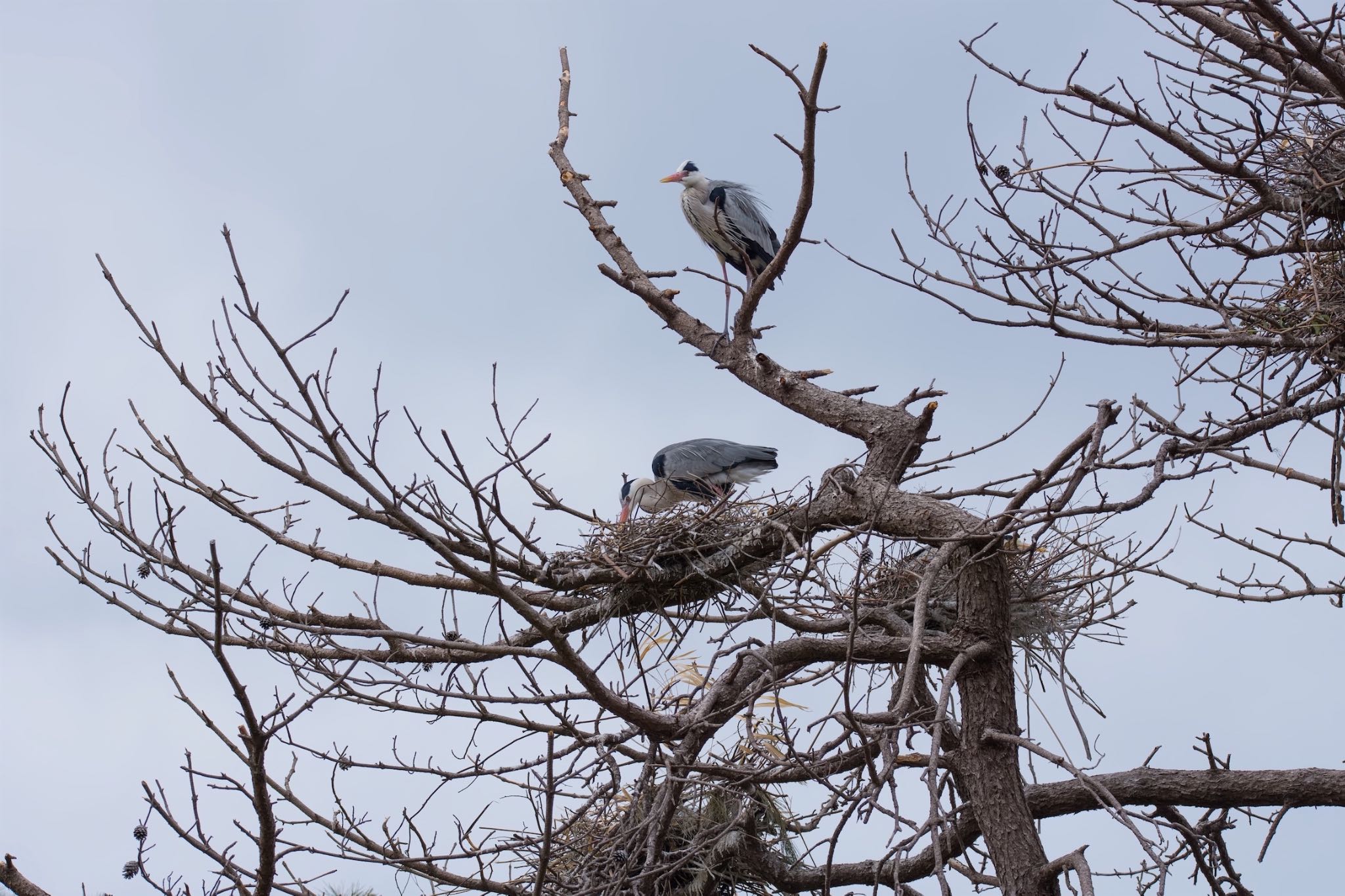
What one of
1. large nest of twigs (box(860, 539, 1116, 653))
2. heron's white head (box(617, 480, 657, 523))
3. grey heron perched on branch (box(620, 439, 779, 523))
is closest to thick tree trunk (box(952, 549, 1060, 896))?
large nest of twigs (box(860, 539, 1116, 653))

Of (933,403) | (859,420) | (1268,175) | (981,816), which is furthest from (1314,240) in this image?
(981,816)

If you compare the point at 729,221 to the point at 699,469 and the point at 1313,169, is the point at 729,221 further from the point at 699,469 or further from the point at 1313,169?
the point at 1313,169

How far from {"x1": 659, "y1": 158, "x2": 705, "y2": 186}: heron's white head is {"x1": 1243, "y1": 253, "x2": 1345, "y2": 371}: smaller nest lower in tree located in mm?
5095

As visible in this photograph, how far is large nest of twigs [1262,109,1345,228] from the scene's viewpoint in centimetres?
394

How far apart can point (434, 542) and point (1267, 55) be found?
310cm

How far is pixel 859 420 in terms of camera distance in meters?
4.44

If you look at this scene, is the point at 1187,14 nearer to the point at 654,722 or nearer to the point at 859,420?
the point at 859,420

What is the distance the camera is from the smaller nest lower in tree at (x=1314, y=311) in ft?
12.6

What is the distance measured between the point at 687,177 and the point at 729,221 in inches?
32.6

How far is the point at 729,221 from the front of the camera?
27.0ft

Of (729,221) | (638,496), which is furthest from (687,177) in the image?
(638,496)

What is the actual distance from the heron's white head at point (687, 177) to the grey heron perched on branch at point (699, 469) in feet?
9.90

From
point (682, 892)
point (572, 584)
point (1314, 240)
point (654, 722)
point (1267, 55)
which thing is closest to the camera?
point (654, 722)

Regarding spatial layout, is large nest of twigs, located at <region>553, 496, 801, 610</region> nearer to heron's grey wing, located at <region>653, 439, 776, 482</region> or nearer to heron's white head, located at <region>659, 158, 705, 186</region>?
heron's grey wing, located at <region>653, 439, 776, 482</region>
